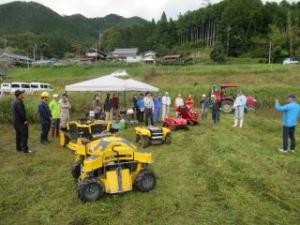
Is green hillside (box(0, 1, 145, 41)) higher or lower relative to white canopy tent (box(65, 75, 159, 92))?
higher

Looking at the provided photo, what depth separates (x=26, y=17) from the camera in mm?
145875

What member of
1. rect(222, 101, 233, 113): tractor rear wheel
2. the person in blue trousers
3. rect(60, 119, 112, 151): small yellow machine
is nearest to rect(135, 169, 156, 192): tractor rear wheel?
rect(60, 119, 112, 151): small yellow machine

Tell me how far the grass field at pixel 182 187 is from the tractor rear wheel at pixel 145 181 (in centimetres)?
13

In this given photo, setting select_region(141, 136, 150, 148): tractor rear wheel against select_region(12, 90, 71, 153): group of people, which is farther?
select_region(141, 136, 150, 148): tractor rear wheel

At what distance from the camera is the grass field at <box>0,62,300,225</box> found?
4.93 meters

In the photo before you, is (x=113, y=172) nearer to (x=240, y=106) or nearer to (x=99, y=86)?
(x=99, y=86)

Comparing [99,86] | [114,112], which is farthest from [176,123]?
[114,112]

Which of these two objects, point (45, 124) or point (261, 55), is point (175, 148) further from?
point (261, 55)

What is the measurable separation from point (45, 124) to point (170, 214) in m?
6.30

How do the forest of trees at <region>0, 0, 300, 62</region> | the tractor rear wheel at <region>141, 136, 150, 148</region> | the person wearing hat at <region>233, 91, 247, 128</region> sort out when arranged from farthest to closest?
1. the forest of trees at <region>0, 0, 300, 62</region>
2. the person wearing hat at <region>233, 91, 247, 128</region>
3. the tractor rear wheel at <region>141, 136, 150, 148</region>

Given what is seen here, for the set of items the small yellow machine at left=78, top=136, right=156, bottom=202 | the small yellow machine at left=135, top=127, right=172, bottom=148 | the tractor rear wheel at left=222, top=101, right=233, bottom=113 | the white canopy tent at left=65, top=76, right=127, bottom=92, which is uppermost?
the white canopy tent at left=65, top=76, right=127, bottom=92

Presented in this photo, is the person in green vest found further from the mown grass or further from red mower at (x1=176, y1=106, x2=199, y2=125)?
red mower at (x1=176, y1=106, x2=199, y2=125)

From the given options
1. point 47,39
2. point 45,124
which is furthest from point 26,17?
point 45,124

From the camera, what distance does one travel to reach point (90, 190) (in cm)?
547
